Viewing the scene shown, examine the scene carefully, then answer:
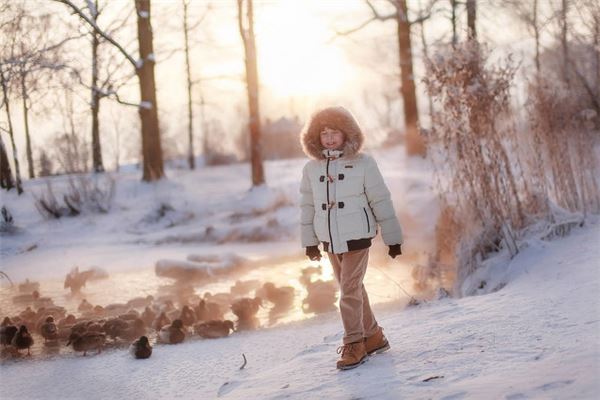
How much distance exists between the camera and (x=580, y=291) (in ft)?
13.5

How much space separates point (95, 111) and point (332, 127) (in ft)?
43.2

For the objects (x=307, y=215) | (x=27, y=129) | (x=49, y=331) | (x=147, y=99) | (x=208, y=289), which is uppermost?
(x=147, y=99)

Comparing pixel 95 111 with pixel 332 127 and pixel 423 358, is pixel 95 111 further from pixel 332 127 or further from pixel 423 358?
pixel 423 358

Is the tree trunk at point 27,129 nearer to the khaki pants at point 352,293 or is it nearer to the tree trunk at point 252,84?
the tree trunk at point 252,84

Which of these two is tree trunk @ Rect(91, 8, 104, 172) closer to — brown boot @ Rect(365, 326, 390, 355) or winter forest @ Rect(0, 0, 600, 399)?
winter forest @ Rect(0, 0, 600, 399)

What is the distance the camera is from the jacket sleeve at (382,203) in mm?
3690

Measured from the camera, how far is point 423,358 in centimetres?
344

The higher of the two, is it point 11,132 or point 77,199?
point 11,132

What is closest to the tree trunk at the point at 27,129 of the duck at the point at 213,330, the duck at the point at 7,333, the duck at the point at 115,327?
the duck at the point at 7,333

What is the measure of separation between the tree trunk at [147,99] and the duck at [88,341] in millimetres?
10288

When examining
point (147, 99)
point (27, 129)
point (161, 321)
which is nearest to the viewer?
point (161, 321)

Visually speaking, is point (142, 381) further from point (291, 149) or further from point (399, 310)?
point (291, 149)

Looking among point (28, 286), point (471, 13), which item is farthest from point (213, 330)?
point (471, 13)

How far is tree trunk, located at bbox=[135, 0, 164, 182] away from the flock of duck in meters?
8.42
